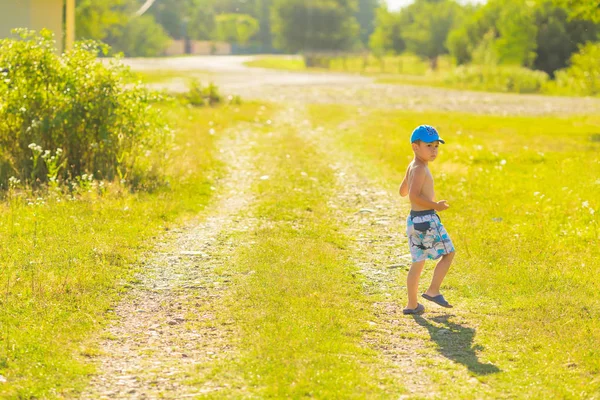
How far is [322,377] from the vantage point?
6.00 meters

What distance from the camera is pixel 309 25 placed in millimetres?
93812

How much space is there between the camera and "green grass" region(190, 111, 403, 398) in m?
5.93

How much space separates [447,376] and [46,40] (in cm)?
934

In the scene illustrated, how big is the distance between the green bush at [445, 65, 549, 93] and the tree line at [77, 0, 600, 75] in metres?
2.25

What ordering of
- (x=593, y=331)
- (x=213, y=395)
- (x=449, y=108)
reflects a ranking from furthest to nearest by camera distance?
1. (x=449, y=108)
2. (x=593, y=331)
3. (x=213, y=395)

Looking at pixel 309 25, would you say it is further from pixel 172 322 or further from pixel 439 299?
pixel 172 322

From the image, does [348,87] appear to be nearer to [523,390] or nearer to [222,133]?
[222,133]

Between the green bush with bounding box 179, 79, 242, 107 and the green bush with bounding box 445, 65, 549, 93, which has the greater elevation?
the green bush with bounding box 445, 65, 549, 93

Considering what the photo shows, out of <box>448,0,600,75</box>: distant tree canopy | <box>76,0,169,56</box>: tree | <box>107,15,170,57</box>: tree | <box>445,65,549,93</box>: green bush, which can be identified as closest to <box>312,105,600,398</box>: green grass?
<box>445,65,549,93</box>: green bush

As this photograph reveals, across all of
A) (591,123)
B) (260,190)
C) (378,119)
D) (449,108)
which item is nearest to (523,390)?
(260,190)

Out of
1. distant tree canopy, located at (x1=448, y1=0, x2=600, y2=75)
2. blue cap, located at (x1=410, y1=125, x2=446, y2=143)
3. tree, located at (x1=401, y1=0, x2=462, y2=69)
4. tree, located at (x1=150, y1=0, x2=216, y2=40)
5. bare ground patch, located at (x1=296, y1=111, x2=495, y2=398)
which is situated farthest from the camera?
tree, located at (x1=150, y1=0, x2=216, y2=40)

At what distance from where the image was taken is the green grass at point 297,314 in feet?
19.5

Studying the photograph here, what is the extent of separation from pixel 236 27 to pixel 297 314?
354 ft

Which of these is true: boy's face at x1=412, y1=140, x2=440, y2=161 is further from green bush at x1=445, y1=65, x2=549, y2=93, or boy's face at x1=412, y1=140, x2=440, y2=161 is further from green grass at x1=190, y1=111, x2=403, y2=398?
green bush at x1=445, y1=65, x2=549, y2=93
